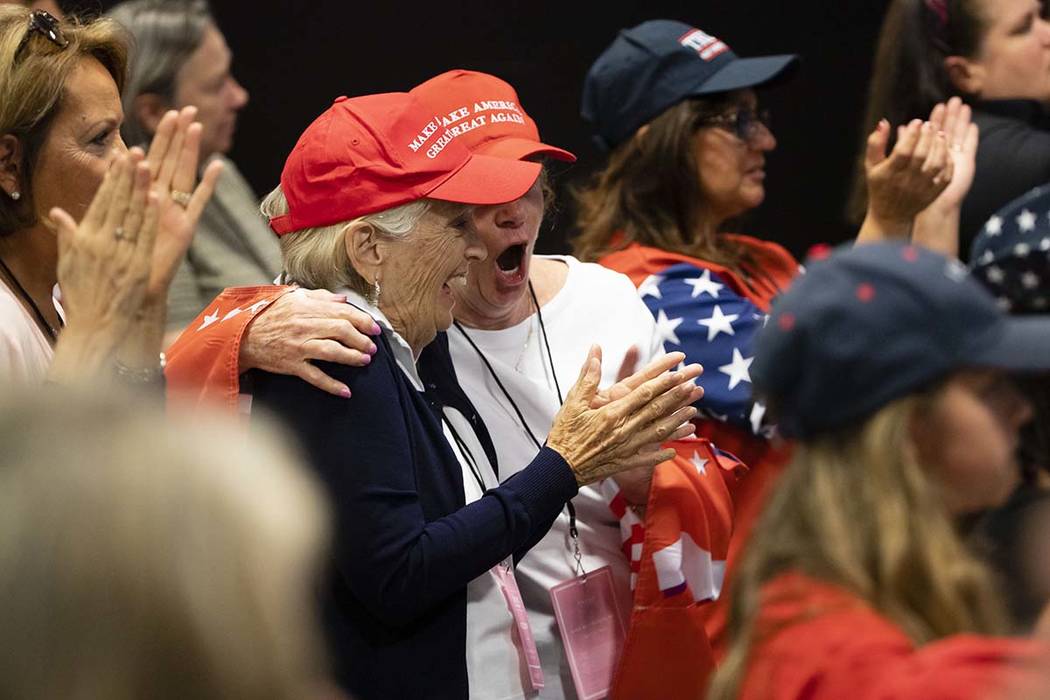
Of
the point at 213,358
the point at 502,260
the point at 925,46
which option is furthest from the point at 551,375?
the point at 925,46

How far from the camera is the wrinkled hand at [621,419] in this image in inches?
96.3

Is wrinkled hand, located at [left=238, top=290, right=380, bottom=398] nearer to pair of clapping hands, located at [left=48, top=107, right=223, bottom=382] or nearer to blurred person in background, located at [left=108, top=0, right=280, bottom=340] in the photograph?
pair of clapping hands, located at [left=48, top=107, right=223, bottom=382]

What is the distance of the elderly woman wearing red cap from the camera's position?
7.34ft

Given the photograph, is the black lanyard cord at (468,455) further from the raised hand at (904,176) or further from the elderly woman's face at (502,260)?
the raised hand at (904,176)

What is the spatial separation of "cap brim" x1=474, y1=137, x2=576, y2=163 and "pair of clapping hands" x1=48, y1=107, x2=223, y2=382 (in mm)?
730

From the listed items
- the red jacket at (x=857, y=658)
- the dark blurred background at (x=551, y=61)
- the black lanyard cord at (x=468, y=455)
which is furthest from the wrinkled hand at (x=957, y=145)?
the red jacket at (x=857, y=658)

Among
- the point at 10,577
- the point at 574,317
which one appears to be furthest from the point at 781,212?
the point at 10,577

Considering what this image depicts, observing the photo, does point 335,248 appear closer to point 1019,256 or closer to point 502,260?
point 502,260

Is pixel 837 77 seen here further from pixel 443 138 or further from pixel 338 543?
pixel 338 543

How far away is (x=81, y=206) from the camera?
2424mm

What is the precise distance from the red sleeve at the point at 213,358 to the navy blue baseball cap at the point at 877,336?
3.17 feet

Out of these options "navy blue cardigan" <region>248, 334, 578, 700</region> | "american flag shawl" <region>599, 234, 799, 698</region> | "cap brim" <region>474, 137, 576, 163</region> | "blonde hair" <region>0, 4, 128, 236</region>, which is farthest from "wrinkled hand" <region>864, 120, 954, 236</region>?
"blonde hair" <region>0, 4, 128, 236</region>

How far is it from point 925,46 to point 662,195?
0.65 metres

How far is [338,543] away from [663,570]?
700mm
